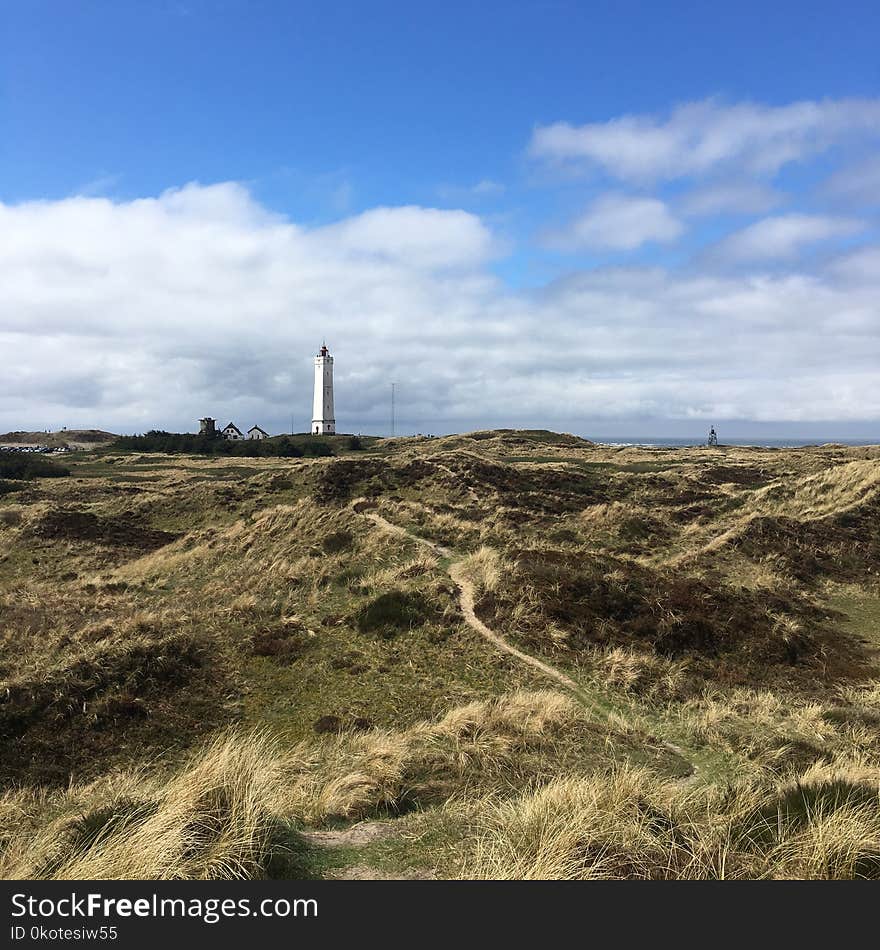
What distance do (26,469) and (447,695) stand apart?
70158 millimetres

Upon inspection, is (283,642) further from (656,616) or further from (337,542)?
(656,616)

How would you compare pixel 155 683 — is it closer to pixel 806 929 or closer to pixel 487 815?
pixel 487 815

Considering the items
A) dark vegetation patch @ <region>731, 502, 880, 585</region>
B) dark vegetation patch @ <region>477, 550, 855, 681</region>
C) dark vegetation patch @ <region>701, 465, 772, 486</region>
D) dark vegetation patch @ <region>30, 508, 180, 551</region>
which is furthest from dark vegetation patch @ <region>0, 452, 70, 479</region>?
dark vegetation patch @ <region>731, 502, 880, 585</region>

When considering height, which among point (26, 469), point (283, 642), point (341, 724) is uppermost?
point (26, 469)

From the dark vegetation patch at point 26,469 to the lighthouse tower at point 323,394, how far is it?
2224 inches

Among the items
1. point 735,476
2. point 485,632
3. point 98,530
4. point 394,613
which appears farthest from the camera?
point 735,476

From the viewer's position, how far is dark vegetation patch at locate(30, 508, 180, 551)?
115 ft

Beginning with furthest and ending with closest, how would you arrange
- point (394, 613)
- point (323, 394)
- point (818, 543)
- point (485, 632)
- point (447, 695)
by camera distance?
point (323, 394)
point (818, 543)
point (394, 613)
point (485, 632)
point (447, 695)

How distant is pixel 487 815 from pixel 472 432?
3939 inches

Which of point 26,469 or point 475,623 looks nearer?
point 475,623

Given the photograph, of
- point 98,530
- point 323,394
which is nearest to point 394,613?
point 98,530

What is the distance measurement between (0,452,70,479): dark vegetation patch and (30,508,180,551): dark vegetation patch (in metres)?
30.3

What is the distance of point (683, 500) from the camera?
38.6 metres

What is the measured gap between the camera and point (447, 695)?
13180 millimetres
